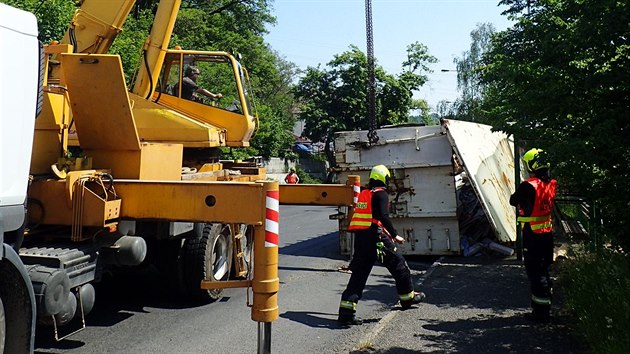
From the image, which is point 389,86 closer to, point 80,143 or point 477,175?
point 477,175

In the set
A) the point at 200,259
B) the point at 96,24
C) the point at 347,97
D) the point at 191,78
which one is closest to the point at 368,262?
the point at 200,259

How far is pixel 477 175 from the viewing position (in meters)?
9.74

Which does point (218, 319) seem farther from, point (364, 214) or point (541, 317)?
point (541, 317)

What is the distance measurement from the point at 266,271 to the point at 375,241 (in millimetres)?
2490

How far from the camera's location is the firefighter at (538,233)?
574 cm

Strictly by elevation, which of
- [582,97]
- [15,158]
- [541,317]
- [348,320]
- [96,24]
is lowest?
[348,320]

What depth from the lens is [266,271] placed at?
4.06m

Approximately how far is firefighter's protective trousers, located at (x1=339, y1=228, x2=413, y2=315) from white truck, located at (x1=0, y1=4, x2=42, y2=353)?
3.38 metres

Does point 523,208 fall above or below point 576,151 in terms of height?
below

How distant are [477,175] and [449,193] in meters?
0.55

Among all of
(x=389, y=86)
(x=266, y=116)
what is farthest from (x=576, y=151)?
(x=389, y=86)

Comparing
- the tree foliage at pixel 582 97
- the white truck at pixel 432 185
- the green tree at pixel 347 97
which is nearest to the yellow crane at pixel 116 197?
the tree foliage at pixel 582 97

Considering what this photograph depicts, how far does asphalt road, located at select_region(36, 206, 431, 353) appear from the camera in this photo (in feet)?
17.4

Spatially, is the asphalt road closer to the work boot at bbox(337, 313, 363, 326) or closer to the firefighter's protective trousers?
the work boot at bbox(337, 313, 363, 326)
